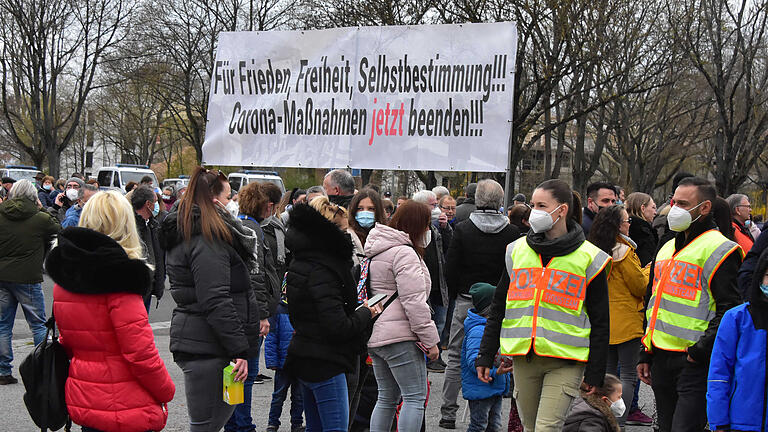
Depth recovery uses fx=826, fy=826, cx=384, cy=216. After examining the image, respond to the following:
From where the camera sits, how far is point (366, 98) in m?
8.55

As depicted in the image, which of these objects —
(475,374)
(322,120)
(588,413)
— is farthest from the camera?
(322,120)

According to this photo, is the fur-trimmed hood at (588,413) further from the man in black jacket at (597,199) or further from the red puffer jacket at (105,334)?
the man in black jacket at (597,199)

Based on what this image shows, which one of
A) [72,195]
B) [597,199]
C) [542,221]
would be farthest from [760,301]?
[72,195]

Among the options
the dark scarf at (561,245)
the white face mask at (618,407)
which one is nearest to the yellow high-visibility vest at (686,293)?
the white face mask at (618,407)

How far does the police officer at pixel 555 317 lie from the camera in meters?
4.44

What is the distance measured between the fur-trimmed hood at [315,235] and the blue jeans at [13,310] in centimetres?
432

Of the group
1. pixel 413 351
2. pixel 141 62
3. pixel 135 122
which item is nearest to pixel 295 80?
pixel 413 351

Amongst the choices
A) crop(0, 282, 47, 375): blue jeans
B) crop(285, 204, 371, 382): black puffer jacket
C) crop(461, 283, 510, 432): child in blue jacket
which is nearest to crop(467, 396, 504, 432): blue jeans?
crop(461, 283, 510, 432): child in blue jacket

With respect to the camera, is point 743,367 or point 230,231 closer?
point 743,367

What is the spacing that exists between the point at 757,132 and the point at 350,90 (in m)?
12.9

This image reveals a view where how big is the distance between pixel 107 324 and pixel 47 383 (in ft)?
1.78

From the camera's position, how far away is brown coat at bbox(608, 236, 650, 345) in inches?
255

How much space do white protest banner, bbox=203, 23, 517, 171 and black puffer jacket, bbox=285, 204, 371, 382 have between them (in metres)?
3.58

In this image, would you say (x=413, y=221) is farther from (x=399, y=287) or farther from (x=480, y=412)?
(x=480, y=412)
